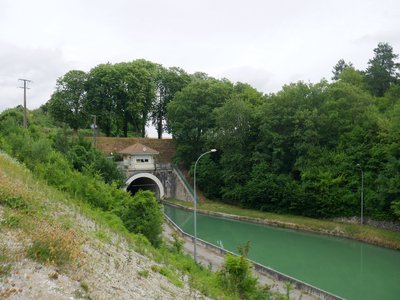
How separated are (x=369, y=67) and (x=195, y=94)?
82.6ft

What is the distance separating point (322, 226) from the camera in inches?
1201

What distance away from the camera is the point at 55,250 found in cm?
762

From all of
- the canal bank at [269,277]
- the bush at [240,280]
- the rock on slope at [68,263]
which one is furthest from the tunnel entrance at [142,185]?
the rock on slope at [68,263]

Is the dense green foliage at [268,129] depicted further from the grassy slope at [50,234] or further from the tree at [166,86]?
the grassy slope at [50,234]

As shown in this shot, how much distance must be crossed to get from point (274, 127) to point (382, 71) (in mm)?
22194

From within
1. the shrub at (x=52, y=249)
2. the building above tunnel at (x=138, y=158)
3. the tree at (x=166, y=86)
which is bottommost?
the shrub at (x=52, y=249)

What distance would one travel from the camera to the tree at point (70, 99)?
4772 centimetres

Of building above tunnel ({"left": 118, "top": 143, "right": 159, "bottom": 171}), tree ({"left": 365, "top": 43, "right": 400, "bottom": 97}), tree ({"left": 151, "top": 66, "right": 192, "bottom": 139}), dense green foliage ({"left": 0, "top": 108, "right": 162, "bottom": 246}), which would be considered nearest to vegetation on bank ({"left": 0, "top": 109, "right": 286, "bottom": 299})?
dense green foliage ({"left": 0, "top": 108, "right": 162, "bottom": 246})

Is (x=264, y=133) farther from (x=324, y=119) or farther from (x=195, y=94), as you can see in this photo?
(x=195, y=94)

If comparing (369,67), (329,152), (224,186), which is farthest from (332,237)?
(369,67)

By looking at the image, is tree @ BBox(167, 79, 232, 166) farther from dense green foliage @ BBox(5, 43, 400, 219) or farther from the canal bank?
the canal bank

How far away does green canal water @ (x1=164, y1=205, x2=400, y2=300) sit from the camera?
65.4 ft

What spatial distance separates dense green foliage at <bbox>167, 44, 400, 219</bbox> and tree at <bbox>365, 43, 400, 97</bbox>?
4259mm

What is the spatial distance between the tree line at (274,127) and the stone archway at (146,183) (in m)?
4.24
